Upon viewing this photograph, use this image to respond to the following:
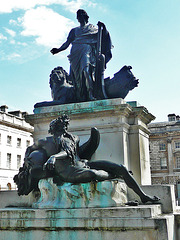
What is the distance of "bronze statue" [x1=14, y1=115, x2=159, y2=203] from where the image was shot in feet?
17.1

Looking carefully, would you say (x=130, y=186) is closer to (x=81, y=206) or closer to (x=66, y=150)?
(x=81, y=206)

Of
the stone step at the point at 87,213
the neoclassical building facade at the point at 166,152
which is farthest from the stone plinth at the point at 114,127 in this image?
the neoclassical building facade at the point at 166,152

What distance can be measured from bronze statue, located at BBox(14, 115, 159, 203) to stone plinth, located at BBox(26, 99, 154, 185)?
0.63 metres

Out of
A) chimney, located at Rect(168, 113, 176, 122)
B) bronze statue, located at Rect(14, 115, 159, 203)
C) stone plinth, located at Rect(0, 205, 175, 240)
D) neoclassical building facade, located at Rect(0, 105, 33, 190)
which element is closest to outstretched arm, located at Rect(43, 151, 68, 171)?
bronze statue, located at Rect(14, 115, 159, 203)

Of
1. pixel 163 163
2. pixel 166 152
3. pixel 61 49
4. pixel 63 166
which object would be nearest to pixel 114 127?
pixel 63 166

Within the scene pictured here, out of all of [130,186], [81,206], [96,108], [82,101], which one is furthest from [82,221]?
[82,101]

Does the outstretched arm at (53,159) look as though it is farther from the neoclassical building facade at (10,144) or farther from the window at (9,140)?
the window at (9,140)

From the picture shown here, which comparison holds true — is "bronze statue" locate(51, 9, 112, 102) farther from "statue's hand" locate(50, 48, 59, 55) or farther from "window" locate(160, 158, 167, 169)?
"window" locate(160, 158, 167, 169)

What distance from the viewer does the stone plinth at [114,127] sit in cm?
663

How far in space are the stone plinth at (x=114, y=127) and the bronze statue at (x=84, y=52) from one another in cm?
61

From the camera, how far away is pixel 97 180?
5.20 metres

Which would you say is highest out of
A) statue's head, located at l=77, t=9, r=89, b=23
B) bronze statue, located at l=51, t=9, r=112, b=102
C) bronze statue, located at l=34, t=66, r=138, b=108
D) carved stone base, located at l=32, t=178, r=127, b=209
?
statue's head, located at l=77, t=9, r=89, b=23

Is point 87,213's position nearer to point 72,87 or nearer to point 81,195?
point 81,195

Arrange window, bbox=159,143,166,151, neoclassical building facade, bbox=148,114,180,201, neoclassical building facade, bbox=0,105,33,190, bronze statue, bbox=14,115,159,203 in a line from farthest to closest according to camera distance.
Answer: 1. window, bbox=159,143,166,151
2. neoclassical building facade, bbox=148,114,180,201
3. neoclassical building facade, bbox=0,105,33,190
4. bronze statue, bbox=14,115,159,203
